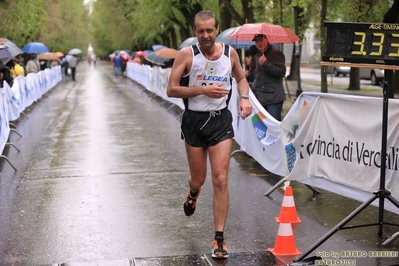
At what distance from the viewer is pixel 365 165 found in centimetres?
679

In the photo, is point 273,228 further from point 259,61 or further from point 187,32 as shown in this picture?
point 187,32

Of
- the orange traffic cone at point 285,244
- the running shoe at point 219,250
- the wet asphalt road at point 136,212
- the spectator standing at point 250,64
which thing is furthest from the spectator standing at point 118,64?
the running shoe at point 219,250

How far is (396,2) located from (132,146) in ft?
25.8

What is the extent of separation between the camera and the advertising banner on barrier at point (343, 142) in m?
6.48

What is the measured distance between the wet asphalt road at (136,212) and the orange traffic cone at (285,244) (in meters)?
0.10

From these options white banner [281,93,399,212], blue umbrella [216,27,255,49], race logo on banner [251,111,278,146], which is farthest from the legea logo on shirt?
blue umbrella [216,27,255,49]

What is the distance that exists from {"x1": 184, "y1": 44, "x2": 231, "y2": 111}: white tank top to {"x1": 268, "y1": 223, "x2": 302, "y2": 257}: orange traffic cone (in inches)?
49.0

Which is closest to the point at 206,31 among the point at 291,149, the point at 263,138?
the point at 291,149

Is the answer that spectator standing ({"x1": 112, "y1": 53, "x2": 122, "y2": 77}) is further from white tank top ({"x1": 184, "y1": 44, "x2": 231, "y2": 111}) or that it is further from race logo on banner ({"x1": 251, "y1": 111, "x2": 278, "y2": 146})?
white tank top ({"x1": 184, "y1": 44, "x2": 231, "y2": 111})

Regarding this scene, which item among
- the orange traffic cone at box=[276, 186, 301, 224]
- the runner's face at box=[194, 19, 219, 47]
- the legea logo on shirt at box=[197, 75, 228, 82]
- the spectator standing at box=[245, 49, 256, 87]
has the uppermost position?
the runner's face at box=[194, 19, 219, 47]

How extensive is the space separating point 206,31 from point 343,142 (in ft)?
7.30

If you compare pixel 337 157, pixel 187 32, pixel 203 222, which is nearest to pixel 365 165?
pixel 337 157

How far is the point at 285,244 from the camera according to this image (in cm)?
593

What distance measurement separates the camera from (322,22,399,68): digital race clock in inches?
235
